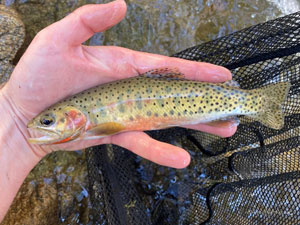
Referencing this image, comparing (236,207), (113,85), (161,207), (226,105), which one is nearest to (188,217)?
(161,207)

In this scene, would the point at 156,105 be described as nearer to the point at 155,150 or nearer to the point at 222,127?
the point at 155,150

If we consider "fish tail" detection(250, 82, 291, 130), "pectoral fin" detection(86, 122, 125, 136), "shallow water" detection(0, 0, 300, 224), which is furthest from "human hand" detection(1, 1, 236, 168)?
"shallow water" detection(0, 0, 300, 224)

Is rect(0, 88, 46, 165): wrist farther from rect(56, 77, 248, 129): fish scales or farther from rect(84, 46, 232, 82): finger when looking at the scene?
rect(84, 46, 232, 82): finger

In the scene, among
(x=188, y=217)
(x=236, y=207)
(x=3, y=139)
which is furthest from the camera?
(x=188, y=217)

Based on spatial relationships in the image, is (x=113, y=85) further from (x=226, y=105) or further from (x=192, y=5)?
(x=192, y=5)

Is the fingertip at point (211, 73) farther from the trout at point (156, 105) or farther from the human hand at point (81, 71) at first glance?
the trout at point (156, 105)

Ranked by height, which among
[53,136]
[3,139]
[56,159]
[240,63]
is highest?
[240,63]
